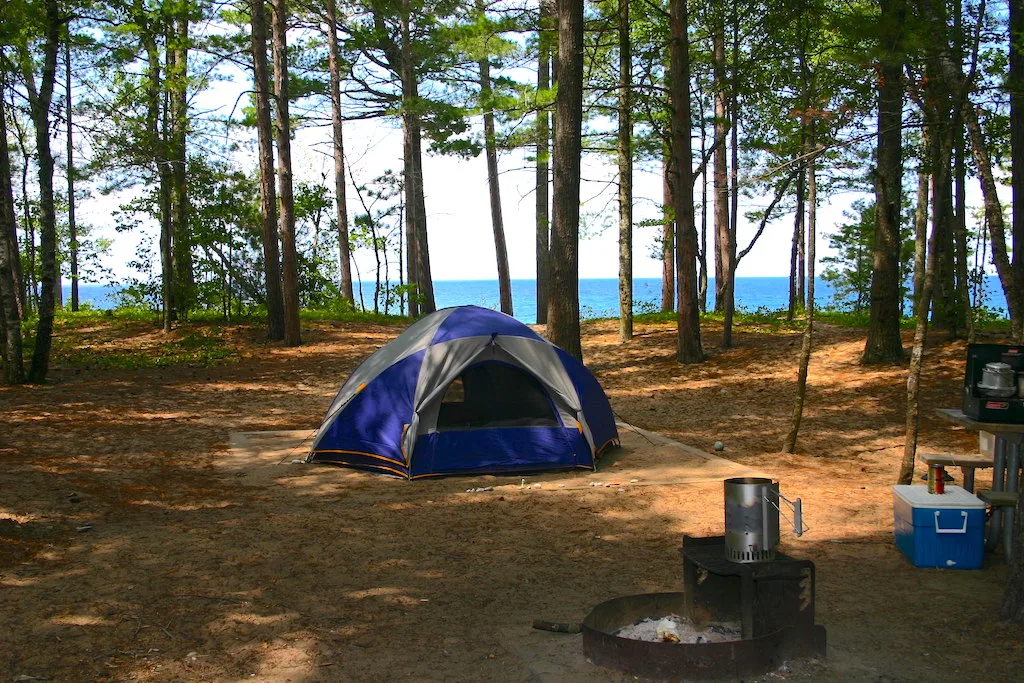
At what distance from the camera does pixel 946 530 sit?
5055 millimetres

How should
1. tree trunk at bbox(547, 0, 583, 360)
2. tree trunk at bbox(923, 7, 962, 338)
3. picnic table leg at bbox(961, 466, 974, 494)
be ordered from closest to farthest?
picnic table leg at bbox(961, 466, 974, 494)
tree trunk at bbox(923, 7, 962, 338)
tree trunk at bbox(547, 0, 583, 360)

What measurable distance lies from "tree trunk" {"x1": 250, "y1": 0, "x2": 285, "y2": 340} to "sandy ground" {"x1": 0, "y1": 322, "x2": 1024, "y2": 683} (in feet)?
16.9

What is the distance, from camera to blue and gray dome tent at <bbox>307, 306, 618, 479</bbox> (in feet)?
24.6

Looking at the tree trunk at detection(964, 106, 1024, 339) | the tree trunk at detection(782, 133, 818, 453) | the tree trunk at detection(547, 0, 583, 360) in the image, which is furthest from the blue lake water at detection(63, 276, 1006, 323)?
the tree trunk at detection(964, 106, 1024, 339)

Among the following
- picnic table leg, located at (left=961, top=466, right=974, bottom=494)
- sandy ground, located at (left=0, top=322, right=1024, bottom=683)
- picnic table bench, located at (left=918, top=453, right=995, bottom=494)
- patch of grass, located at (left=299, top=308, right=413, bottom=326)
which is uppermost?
patch of grass, located at (left=299, top=308, right=413, bottom=326)

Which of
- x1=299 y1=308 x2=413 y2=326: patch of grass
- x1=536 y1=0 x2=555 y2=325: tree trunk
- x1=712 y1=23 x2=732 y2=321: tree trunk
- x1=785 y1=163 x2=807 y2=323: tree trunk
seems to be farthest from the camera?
x1=299 y1=308 x2=413 y2=326: patch of grass

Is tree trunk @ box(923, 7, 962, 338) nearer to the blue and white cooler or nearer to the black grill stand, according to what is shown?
the blue and white cooler

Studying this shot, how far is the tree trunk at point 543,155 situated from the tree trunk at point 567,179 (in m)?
2.15

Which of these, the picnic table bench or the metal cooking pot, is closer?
the metal cooking pot

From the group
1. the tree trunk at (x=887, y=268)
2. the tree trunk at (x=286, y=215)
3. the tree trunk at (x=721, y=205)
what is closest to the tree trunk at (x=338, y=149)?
the tree trunk at (x=286, y=215)

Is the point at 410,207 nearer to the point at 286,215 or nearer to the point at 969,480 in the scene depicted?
the point at 286,215

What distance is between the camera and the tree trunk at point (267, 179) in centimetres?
1473

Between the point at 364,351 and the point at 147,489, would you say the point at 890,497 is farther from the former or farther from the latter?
the point at 364,351

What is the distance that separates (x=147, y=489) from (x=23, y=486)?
85 cm
